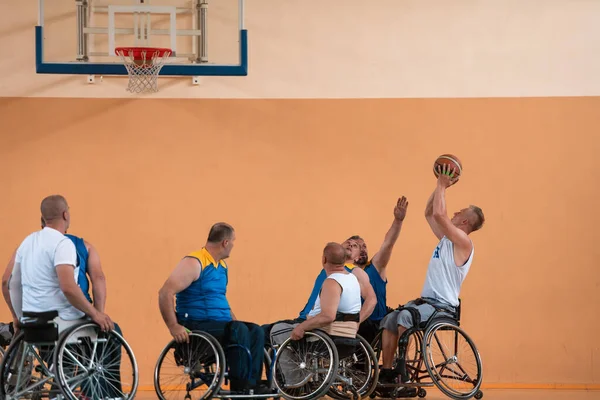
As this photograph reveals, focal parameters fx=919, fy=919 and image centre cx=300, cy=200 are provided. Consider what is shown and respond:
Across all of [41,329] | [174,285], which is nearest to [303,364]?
[174,285]

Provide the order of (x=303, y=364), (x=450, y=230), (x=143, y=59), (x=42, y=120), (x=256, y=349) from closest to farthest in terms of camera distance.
A: (x=256, y=349) < (x=303, y=364) < (x=450, y=230) < (x=143, y=59) < (x=42, y=120)

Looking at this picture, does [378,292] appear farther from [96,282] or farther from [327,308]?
[96,282]

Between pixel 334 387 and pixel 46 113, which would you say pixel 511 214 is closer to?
pixel 334 387

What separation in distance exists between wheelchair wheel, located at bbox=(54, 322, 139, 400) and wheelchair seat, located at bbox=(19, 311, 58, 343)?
0.05m

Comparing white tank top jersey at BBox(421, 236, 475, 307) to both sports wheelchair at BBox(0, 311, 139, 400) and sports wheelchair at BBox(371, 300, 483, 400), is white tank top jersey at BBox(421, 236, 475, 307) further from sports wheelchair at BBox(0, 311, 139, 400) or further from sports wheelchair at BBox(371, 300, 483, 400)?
sports wheelchair at BBox(0, 311, 139, 400)

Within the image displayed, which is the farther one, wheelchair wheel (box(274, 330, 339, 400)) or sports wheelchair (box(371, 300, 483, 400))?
sports wheelchair (box(371, 300, 483, 400))

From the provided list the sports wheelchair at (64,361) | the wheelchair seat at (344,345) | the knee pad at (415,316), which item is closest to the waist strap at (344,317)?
the wheelchair seat at (344,345)

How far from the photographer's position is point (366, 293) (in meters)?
5.64

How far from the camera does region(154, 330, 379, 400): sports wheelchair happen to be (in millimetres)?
4777

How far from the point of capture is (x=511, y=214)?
6.80 m

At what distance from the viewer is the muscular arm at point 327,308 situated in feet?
16.7

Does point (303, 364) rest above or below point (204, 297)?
below

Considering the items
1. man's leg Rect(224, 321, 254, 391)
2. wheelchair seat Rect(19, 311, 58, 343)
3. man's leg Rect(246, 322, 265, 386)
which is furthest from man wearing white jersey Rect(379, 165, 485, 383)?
wheelchair seat Rect(19, 311, 58, 343)

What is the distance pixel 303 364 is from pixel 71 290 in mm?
1368
